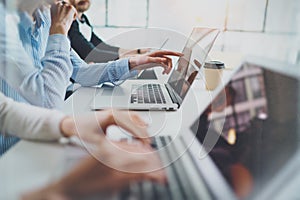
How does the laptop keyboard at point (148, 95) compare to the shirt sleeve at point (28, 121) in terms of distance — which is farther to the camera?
the laptop keyboard at point (148, 95)

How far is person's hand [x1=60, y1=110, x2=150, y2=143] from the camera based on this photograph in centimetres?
69

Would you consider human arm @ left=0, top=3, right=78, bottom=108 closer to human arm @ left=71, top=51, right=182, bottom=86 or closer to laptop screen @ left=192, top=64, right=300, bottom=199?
human arm @ left=71, top=51, right=182, bottom=86

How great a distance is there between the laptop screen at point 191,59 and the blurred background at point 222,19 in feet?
0.06

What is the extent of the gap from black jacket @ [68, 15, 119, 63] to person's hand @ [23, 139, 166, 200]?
0.23 metres

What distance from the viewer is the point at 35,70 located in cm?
75

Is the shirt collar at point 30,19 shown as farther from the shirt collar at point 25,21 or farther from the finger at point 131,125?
the finger at point 131,125

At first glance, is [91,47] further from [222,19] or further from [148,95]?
[222,19]

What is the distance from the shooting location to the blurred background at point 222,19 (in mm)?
778

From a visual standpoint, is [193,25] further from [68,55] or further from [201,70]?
[68,55]

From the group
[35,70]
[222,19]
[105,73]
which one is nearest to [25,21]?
[35,70]

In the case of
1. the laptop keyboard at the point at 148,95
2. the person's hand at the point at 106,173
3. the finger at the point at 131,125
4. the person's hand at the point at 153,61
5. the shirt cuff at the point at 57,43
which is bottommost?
the person's hand at the point at 106,173

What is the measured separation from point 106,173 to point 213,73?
364mm

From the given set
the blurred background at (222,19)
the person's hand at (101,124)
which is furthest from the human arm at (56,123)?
the blurred background at (222,19)

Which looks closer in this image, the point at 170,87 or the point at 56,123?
the point at 56,123
